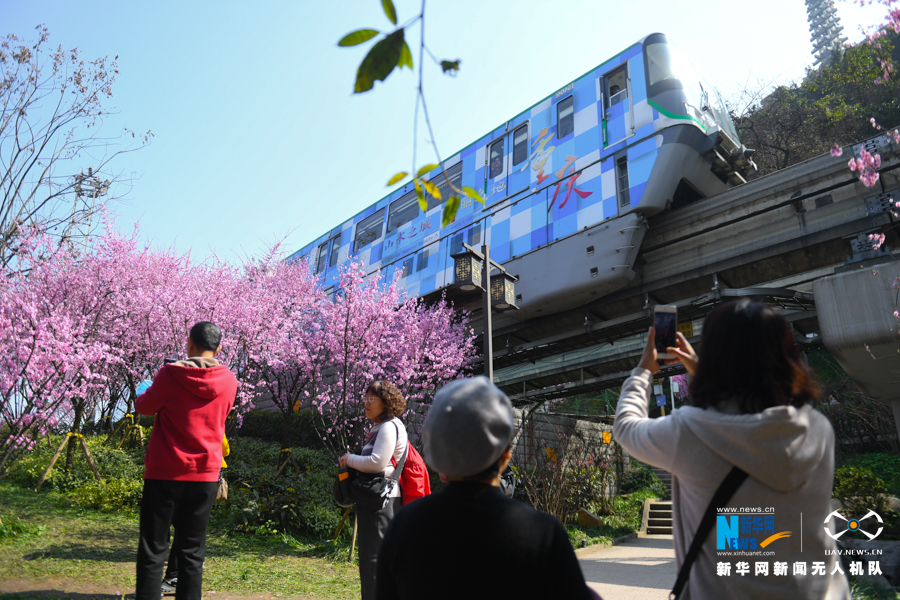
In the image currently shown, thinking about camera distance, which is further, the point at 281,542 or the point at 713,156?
the point at 713,156

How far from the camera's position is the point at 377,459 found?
134 inches

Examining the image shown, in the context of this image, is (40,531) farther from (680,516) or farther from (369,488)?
(680,516)

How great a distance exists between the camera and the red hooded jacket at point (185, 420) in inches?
117

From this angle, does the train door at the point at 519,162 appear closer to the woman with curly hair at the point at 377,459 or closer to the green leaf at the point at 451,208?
the woman with curly hair at the point at 377,459

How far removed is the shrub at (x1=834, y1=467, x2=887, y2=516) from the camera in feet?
24.1

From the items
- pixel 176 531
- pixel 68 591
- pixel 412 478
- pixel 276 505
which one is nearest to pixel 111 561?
pixel 68 591

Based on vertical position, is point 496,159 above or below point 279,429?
above

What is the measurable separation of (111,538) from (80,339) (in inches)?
140

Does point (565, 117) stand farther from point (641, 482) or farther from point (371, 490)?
point (641, 482)

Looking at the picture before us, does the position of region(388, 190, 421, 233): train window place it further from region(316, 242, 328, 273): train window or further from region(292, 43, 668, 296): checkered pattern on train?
region(316, 242, 328, 273): train window

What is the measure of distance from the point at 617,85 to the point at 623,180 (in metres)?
2.42

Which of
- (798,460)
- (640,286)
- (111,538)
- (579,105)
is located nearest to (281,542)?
(111,538)

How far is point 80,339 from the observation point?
8.68 m

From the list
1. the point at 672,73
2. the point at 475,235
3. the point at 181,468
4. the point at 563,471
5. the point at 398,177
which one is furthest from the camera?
the point at 475,235
